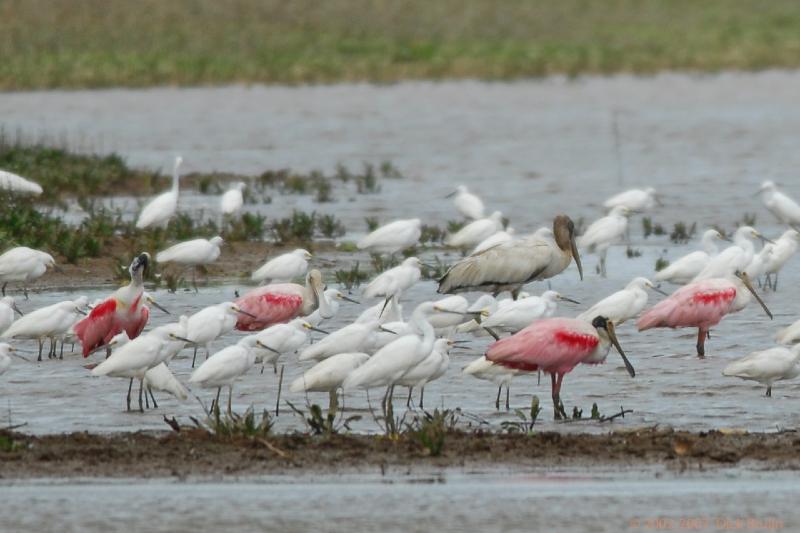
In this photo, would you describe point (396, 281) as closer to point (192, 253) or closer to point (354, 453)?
point (192, 253)

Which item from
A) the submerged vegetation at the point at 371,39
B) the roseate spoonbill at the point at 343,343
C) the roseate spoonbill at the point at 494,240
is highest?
the submerged vegetation at the point at 371,39

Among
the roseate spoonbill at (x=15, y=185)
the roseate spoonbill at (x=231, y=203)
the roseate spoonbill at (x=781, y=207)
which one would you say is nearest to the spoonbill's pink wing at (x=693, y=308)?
the roseate spoonbill at (x=781, y=207)

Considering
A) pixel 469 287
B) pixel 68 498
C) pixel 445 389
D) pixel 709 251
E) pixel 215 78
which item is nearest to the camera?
pixel 68 498

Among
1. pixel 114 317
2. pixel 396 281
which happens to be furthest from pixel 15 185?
pixel 114 317

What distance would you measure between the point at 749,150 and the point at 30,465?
83.2 feet

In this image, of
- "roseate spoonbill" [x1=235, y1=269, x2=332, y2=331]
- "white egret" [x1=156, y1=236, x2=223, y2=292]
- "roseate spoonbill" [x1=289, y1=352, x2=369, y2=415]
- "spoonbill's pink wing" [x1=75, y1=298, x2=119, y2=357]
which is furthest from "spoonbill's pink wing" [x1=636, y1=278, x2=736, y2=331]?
"white egret" [x1=156, y1=236, x2=223, y2=292]

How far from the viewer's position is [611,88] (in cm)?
4969

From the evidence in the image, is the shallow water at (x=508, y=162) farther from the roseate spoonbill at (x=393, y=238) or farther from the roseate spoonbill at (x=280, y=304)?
the roseate spoonbill at (x=393, y=238)

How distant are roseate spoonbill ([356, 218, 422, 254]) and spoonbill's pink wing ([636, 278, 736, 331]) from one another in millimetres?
4520

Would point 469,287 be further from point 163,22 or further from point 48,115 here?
point 163,22

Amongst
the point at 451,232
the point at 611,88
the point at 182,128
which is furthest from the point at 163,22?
the point at 451,232

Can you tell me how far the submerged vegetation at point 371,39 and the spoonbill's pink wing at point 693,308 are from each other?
33.9m

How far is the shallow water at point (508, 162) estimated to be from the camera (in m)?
12.5

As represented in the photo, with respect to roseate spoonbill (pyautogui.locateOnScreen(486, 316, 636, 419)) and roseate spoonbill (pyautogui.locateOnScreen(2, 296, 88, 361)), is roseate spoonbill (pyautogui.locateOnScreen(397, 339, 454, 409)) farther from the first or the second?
roseate spoonbill (pyautogui.locateOnScreen(2, 296, 88, 361))
